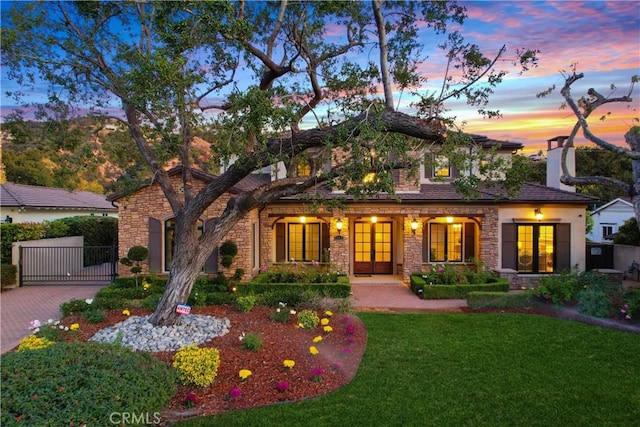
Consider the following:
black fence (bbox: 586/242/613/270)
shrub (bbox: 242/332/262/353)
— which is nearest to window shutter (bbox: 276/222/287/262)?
shrub (bbox: 242/332/262/353)

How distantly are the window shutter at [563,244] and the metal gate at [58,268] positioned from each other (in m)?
17.4

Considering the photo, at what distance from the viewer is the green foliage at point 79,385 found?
4566 mm

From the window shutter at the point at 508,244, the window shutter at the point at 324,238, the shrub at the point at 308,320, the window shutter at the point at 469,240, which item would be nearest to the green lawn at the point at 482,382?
the shrub at the point at 308,320

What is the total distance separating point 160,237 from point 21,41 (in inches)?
287

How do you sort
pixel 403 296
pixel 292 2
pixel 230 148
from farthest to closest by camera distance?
pixel 403 296 → pixel 292 2 → pixel 230 148

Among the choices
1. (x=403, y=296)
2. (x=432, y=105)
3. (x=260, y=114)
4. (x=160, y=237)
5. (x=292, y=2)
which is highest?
(x=292, y=2)

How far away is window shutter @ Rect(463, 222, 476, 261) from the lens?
16.8 meters

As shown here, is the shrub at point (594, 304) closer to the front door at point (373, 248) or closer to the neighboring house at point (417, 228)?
the neighboring house at point (417, 228)

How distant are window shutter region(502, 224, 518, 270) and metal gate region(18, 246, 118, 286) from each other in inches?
599

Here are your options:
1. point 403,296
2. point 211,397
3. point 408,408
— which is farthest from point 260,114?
point 403,296

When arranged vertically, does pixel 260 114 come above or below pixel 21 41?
below

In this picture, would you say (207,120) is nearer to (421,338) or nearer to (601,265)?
(421,338)

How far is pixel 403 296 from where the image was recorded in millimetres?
13953

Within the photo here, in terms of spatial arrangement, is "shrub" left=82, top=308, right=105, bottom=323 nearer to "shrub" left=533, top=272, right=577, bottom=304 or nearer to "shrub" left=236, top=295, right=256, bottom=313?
"shrub" left=236, top=295, right=256, bottom=313
